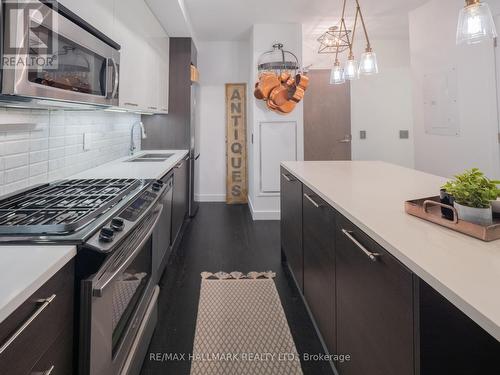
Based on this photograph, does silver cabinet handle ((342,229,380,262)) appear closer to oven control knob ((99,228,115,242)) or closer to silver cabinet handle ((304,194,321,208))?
silver cabinet handle ((304,194,321,208))

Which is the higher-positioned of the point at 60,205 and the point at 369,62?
the point at 369,62

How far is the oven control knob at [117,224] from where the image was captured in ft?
3.46

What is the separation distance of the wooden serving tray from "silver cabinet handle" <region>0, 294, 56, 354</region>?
1.06 m

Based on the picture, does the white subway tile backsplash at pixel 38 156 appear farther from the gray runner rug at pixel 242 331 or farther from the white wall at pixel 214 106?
the white wall at pixel 214 106

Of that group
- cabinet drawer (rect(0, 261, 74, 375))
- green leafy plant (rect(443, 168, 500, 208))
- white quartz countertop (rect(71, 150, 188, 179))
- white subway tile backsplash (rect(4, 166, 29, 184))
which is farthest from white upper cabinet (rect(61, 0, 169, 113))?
green leafy plant (rect(443, 168, 500, 208))

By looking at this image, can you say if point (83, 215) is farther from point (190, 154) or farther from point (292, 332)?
point (190, 154)

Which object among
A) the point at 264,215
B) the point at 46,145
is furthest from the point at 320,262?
the point at 264,215

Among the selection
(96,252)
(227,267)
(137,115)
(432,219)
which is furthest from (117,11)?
(432,219)

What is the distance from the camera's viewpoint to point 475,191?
2.78 feet

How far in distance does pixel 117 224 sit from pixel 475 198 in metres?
1.13

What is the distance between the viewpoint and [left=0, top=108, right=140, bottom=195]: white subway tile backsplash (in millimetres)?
1428

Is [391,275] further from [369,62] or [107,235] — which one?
[369,62]

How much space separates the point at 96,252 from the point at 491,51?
320 cm

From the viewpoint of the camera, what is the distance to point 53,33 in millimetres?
1190
